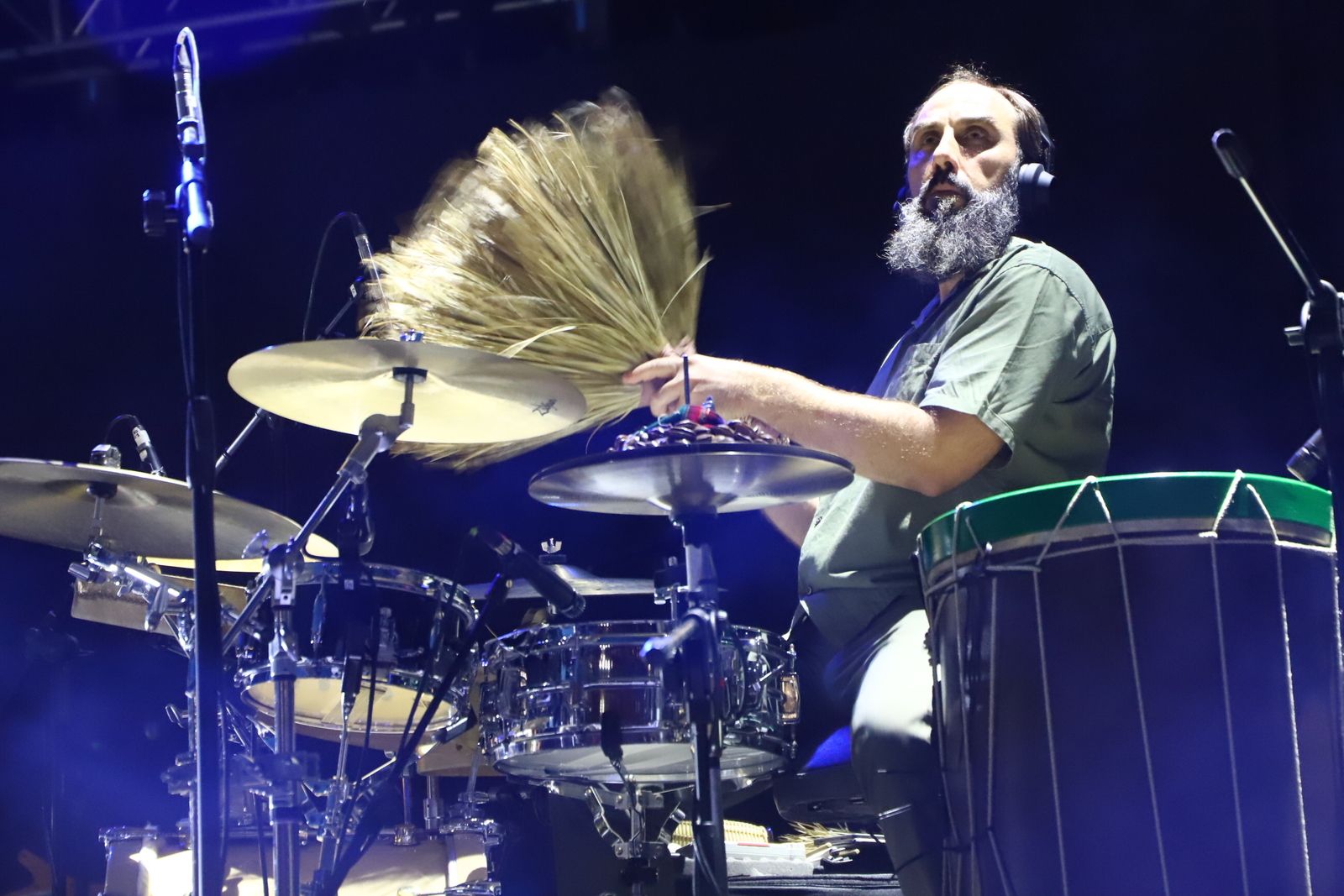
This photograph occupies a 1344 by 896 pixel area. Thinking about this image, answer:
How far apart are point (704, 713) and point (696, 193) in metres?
2.79

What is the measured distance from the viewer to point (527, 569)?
104 inches

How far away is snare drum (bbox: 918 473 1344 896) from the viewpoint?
5.72 feet

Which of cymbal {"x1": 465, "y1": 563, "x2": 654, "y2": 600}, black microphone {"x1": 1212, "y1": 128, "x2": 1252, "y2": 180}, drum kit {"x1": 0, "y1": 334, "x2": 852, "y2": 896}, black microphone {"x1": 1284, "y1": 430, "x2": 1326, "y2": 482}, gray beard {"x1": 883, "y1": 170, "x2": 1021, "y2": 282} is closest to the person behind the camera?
black microphone {"x1": 1212, "y1": 128, "x2": 1252, "y2": 180}

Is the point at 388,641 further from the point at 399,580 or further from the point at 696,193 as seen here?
the point at 696,193

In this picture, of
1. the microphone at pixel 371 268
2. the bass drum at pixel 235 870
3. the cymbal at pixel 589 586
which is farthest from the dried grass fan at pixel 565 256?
the bass drum at pixel 235 870

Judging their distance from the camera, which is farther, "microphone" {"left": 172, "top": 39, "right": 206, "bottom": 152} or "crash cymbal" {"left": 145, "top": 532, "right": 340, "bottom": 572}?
"crash cymbal" {"left": 145, "top": 532, "right": 340, "bottom": 572}

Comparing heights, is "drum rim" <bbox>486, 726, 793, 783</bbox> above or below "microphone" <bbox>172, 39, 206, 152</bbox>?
below

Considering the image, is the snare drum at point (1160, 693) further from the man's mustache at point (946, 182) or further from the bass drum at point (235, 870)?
the bass drum at point (235, 870)

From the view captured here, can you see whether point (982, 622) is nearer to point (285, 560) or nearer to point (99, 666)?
point (285, 560)

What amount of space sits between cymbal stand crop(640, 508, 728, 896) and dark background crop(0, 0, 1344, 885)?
201 centimetres

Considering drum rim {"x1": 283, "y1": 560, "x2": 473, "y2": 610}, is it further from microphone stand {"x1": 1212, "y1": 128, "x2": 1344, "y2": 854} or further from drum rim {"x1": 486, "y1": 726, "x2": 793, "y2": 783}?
microphone stand {"x1": 1212, "y1": 128, "x2": 1344, "y2": 854}

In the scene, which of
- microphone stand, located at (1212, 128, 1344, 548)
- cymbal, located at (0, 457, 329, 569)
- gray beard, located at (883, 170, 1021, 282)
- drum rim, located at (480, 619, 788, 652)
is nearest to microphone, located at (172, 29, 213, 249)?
cymbal, located at (0, 457, 329, 569)

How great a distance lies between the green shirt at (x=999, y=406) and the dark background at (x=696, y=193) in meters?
1.57

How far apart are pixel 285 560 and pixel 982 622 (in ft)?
4.60
